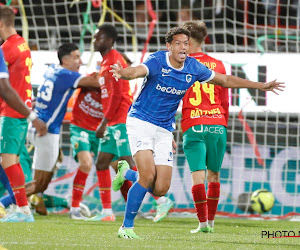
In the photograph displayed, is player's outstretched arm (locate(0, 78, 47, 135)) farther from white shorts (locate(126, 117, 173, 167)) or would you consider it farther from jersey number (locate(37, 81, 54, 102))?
jersey number (locate(37, 81, 54, 102))

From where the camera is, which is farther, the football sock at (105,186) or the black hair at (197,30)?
the football sock at (105,186)

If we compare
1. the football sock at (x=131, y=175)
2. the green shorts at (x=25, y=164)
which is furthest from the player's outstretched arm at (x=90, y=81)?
the football sock at (x=131, y=175)

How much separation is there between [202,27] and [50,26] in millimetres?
4008

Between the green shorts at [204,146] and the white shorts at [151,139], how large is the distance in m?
0.64

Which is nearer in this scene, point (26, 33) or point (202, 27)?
point (202, 27)

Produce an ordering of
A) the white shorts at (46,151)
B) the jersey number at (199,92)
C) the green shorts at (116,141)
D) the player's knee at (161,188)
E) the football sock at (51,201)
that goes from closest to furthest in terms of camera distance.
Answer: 1. the player's knee at (161,188)
2. the jersey number at (199,92)
3. the green shorts at (116,141)
4. the white shorts at (46,151)
5. the football sock at (51,201)

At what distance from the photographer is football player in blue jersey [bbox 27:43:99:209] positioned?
25.2ft

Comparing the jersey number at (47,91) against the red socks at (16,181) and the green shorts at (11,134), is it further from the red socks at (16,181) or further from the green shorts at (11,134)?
the red socks at (16,181)

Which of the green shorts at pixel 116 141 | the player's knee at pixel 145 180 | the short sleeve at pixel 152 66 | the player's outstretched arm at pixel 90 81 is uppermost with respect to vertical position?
the short sleeve at pixel 152 66

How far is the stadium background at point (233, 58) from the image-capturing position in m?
9.21

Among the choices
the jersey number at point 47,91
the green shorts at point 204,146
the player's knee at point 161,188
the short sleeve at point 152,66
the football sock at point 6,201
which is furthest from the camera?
the jersey number at point 47,91

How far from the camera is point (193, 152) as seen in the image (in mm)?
6102

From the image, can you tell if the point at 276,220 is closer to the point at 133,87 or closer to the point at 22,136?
the point at 133,87

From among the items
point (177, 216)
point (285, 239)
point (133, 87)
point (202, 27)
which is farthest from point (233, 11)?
point (285, 239)
